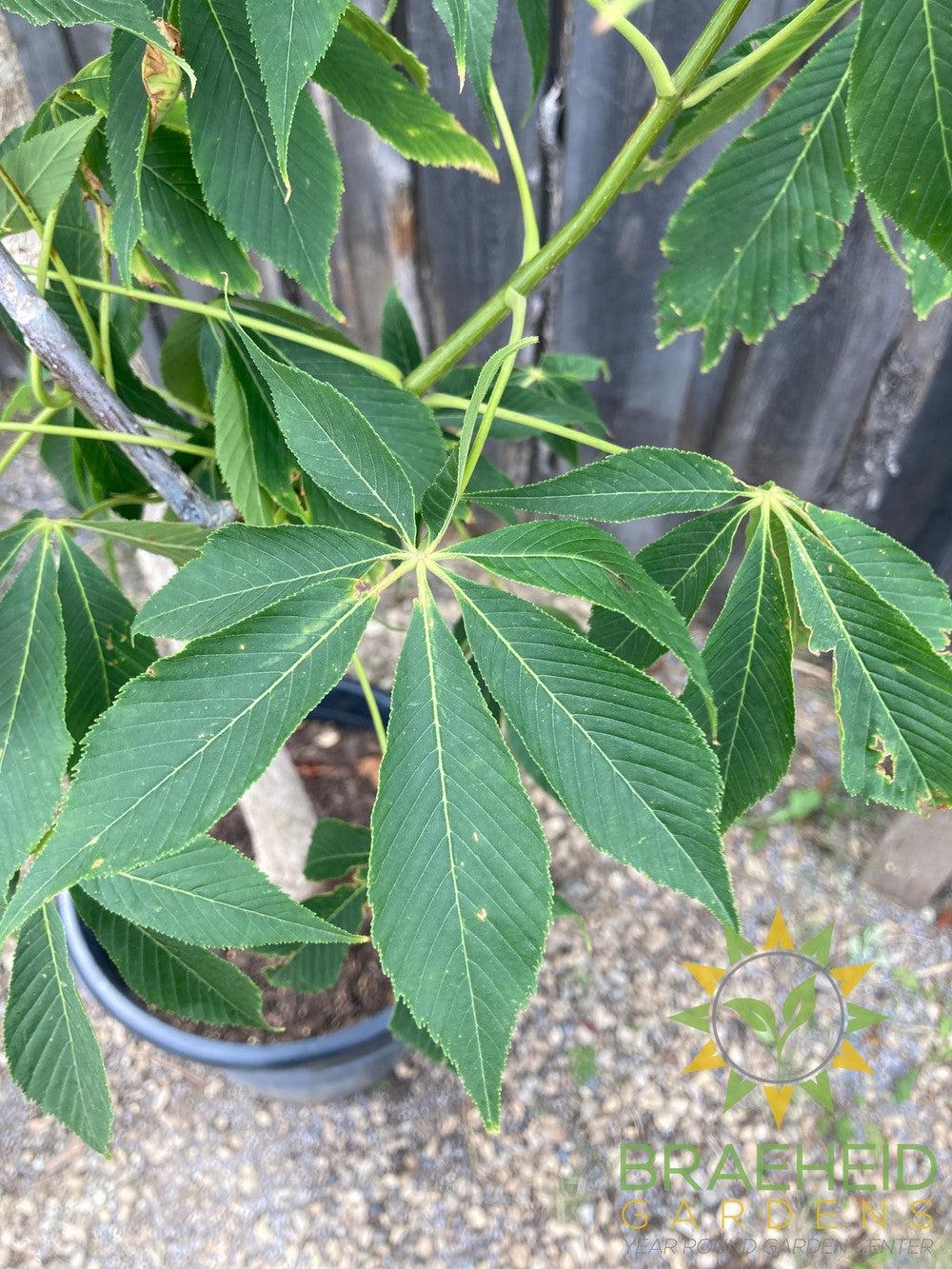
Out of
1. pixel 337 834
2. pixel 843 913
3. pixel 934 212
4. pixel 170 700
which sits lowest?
pixel 843 913

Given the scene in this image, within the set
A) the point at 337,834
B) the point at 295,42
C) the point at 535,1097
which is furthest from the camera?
the point at 535,1097

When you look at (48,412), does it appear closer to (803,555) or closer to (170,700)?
(170,700)

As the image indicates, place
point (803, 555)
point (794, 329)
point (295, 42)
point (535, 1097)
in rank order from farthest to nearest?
point (794, 329), point (535, 1097), point (803, 555), point (295, 42)

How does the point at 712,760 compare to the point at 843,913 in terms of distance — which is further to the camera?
the point at 843,913

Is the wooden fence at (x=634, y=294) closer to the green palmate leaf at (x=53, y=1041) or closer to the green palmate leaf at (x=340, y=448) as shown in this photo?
the green palmate leaf at (x=340, y=448)

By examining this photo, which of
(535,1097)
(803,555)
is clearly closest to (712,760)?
(803,555)

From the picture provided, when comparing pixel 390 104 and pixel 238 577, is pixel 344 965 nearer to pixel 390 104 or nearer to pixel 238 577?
pixel 238 577

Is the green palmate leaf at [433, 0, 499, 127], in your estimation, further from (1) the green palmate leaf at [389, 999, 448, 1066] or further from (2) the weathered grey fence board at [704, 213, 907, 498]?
(2) the weathered grey fence board at [704, 213, 907, 498]
